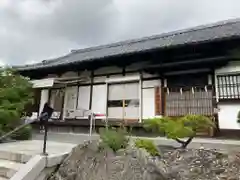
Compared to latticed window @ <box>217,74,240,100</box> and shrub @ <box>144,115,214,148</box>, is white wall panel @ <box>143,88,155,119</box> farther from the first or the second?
shrub @ <box>144,115,214,148</box>

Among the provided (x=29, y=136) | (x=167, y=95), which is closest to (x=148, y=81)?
(x=167, y=95)

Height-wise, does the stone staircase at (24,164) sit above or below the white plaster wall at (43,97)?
below

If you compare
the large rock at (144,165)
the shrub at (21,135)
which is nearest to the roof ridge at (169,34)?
the shrub at (21,135)

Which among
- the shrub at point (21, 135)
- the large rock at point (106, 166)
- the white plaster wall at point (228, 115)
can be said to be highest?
the white plaster wall at point (228, 115)

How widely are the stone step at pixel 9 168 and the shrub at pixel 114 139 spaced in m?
1.73

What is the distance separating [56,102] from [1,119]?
5474 millimetres

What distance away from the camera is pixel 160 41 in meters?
12.9

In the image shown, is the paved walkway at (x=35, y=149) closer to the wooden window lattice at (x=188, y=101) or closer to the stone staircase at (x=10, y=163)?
the stone staircase at (x=10, y=163)

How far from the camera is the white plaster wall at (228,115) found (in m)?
8.88

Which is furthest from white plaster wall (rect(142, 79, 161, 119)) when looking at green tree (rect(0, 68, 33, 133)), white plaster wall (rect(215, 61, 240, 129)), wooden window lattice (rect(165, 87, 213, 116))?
green tree (rect(0, 68, 33, 133))

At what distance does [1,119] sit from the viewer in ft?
28.5

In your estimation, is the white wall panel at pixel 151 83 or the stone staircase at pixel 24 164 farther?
the white wall panel at pixel 151 83

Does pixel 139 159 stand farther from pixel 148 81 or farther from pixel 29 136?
pixel 148 81

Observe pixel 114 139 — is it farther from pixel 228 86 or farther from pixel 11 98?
pixel 11 98
